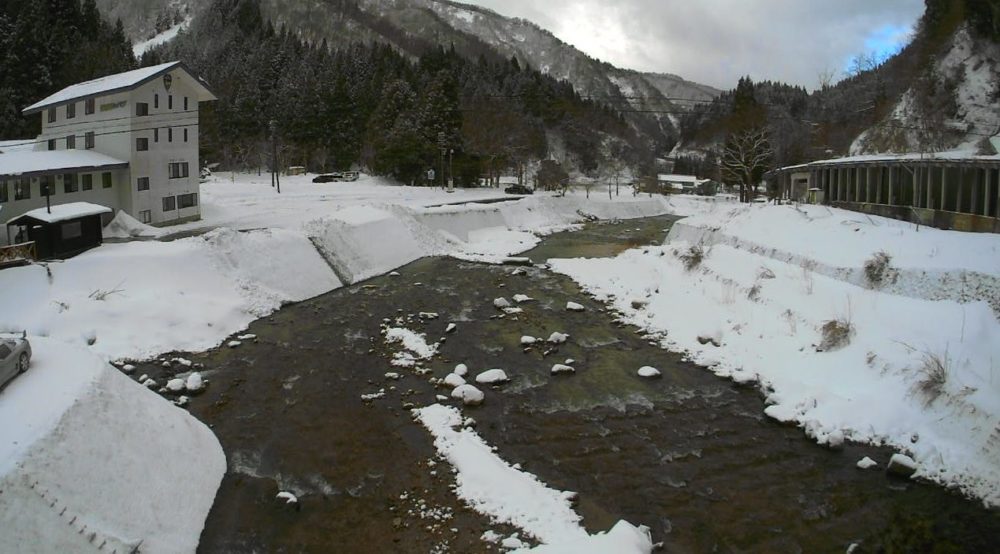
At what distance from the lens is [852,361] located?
46.9ft

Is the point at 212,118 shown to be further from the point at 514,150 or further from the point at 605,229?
the point at 605,229

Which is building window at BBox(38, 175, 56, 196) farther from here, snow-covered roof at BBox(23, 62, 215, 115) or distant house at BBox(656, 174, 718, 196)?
distant house at BBox(656, 174, 718, 196)

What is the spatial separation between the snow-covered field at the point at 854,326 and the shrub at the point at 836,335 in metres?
0.03

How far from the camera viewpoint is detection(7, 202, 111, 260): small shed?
20.6m

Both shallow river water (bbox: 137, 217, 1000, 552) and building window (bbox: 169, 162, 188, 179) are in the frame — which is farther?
building window (bbox: 169, 162, 188, 179)

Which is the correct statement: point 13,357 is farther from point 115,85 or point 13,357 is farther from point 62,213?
point 115,85

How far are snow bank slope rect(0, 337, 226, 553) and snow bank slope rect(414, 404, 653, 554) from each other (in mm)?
3840

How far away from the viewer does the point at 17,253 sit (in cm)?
1942

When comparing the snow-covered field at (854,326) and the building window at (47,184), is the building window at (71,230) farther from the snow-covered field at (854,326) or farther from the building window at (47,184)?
the snow-covered field at (854,326)

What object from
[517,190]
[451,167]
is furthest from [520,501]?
[451,167]

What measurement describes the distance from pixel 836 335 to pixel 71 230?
23.5m

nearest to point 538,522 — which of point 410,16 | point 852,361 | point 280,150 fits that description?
point 852,361

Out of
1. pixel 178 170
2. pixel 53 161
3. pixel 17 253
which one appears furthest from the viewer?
pixel 178 170

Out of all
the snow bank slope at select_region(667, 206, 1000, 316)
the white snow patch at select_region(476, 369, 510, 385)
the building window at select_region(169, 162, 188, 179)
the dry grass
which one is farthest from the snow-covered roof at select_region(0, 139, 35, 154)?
the dry grass
